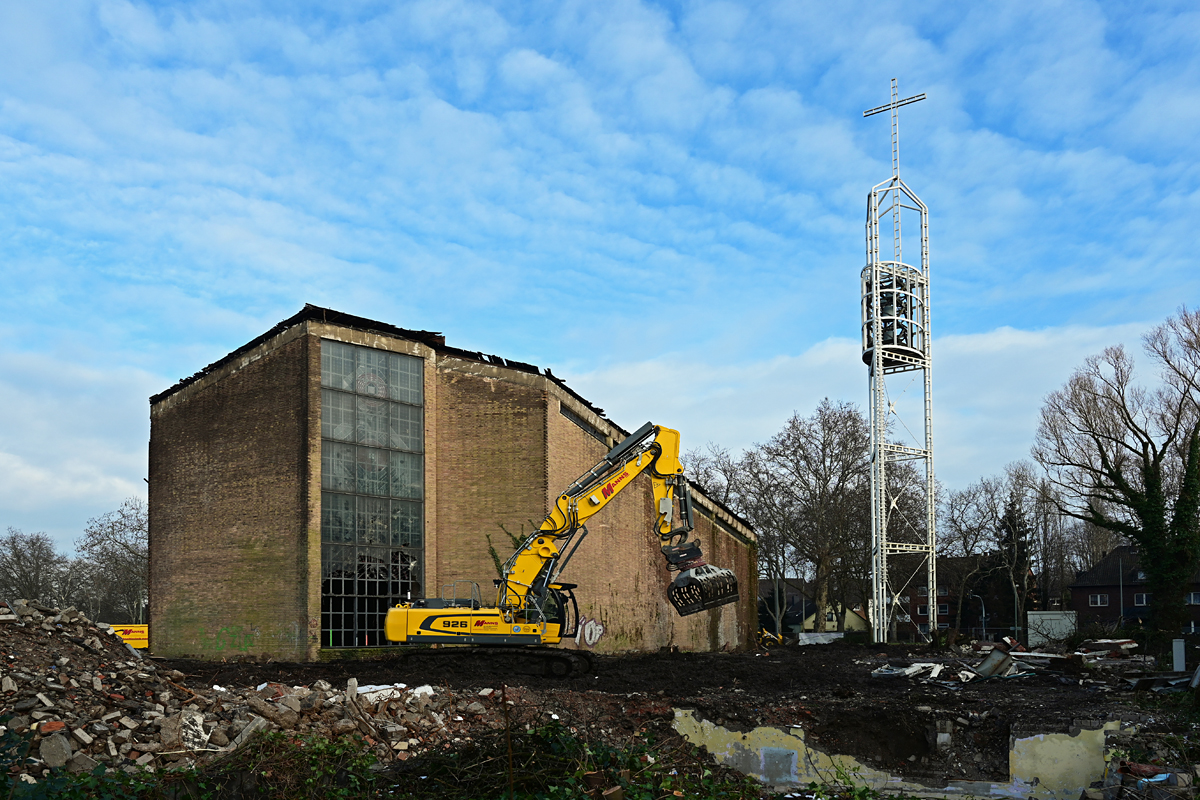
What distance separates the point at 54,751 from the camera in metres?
8.73

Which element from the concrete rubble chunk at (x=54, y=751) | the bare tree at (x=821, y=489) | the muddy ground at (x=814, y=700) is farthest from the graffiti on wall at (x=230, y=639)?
the bare tree at (x=821, y=489)

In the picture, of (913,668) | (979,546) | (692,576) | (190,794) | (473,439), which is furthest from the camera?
(979,546)

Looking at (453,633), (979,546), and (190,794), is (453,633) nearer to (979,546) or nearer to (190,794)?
(190,794)

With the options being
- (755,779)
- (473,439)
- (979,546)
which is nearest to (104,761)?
(755,779)

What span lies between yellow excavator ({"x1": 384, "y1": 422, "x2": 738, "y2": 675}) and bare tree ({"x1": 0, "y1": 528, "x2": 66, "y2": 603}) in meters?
62.1

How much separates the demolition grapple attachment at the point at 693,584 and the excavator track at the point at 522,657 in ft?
10.7

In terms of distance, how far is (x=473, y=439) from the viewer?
26.1 metres

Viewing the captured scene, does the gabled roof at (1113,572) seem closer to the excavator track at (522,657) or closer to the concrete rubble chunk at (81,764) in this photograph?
the excavator track at (522,657)

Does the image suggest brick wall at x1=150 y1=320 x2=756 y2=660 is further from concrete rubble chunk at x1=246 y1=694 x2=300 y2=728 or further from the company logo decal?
concrete rubble chunk at x1=246 y1=694 x2=300 y2=728

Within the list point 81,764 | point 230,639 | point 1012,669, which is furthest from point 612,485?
point 81,764

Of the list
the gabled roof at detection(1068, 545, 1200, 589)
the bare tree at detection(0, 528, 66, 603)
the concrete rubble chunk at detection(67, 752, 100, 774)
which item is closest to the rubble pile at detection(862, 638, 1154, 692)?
the concrete rubble chunk at detection(67, 752, 100, 774)

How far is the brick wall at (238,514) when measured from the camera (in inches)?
904

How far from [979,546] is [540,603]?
52814 millimetres

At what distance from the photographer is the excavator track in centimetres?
1930
